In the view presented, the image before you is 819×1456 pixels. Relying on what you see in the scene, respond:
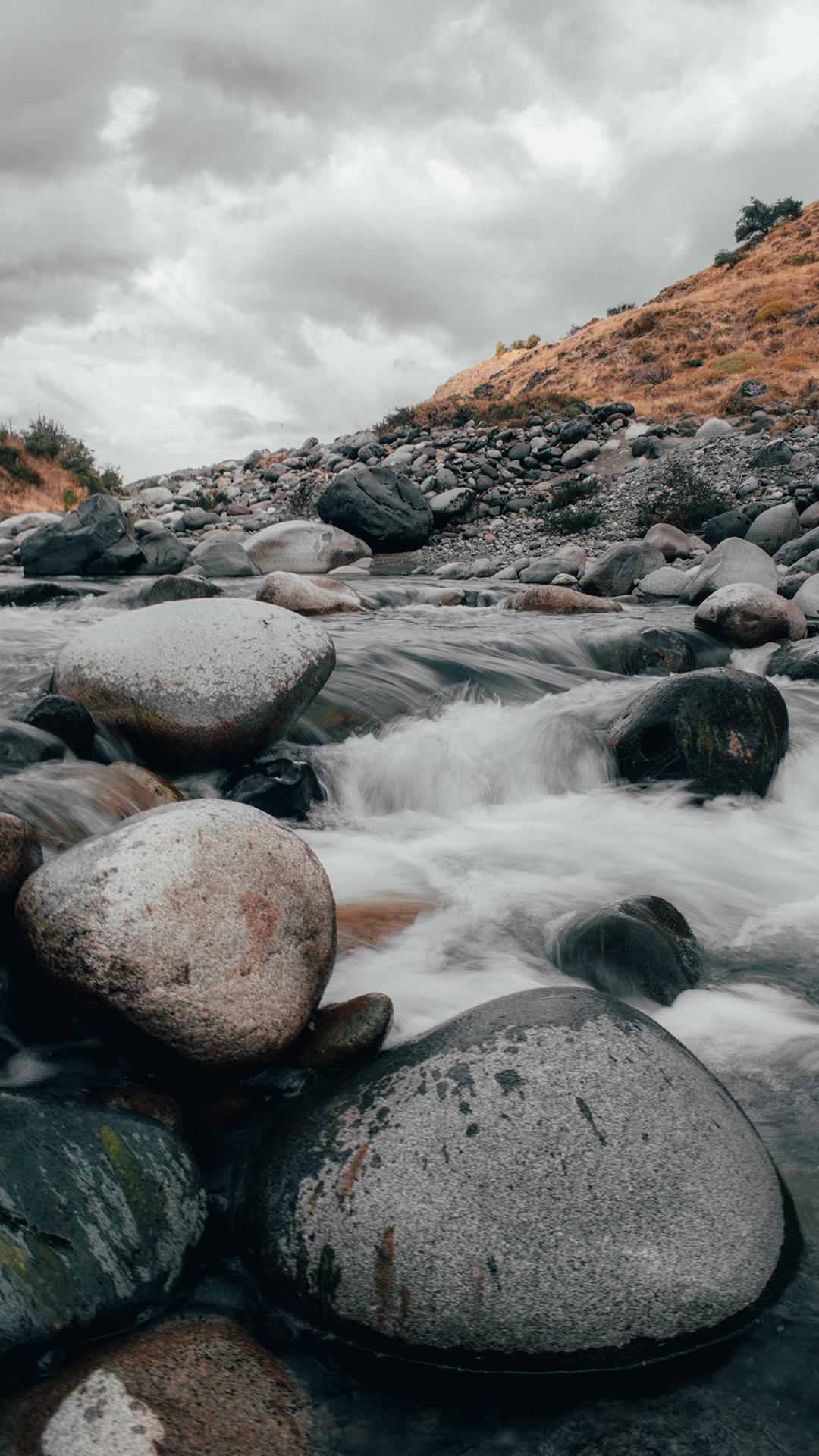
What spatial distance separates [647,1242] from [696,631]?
7.62 meters

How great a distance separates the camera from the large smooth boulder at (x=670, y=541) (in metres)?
13.8

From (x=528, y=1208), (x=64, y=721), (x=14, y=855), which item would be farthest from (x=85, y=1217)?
(x=64, y=721)

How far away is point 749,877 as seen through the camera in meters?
4.06

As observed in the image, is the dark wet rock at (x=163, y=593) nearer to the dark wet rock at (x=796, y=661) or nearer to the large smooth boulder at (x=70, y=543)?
the large smooth boulder at (x=70, y=543)

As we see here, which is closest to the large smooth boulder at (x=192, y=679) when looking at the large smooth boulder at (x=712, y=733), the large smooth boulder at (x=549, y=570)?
the large smooth boulder at (x=712, y=733)

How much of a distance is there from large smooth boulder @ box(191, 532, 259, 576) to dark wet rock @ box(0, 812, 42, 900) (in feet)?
38.8

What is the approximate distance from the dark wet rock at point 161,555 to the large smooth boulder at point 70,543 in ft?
1.71

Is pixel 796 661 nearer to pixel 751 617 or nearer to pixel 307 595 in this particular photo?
pixel 751 617

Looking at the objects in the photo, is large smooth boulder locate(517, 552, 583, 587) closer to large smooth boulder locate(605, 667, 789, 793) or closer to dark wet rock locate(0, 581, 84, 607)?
dark wet rock locate(0, 581, 84, 607)

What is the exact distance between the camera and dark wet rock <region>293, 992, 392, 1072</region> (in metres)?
2.27

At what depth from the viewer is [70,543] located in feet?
41.9

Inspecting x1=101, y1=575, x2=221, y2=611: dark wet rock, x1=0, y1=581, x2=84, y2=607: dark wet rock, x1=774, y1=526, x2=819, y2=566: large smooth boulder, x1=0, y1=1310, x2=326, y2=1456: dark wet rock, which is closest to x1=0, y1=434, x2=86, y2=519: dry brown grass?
x1=0, y1=581, x2=84, y2=607: dark wet rock

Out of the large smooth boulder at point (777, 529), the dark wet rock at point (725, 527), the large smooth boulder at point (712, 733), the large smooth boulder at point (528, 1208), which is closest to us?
the large smooth boulder at point (528, 1208)

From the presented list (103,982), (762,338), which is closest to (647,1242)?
(103,982)
